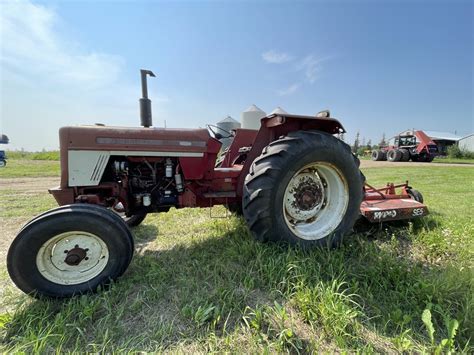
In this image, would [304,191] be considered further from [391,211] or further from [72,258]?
[72,258]

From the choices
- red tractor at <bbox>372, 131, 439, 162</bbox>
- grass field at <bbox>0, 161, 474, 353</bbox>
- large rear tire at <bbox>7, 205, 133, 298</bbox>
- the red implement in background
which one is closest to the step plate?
the red implement in background

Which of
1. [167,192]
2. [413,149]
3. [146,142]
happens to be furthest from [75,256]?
[413,149]

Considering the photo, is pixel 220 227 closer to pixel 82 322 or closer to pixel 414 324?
pixel 82 322

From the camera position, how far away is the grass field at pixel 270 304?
4.12 ft

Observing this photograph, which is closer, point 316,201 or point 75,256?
point 75,256

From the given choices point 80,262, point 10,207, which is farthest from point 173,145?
point 10,207

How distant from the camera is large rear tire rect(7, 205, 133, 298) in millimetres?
1525

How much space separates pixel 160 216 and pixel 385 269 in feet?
9.73

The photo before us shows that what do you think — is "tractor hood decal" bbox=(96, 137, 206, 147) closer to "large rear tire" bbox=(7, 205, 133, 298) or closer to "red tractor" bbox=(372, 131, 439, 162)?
"large rear tire" bbox=(7, 205, 133, 298)

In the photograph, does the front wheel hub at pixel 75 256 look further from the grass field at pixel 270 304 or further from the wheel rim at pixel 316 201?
the wheel rim at pixel 316 201

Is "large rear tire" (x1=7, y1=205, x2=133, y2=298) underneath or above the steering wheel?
underneath

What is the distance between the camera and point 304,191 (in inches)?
90.7

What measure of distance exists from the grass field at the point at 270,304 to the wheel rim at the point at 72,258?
17 cm

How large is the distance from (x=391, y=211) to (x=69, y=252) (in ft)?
9.74
